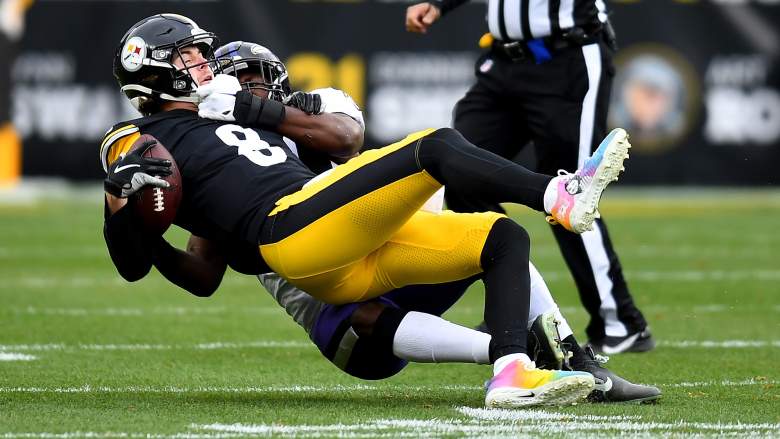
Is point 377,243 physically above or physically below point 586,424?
above

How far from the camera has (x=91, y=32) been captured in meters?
13.6

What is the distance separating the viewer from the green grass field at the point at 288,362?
3797mm

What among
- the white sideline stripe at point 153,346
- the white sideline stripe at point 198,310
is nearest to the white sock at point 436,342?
the white sideline stripe at point 153,346

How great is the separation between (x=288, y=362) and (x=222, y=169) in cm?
135

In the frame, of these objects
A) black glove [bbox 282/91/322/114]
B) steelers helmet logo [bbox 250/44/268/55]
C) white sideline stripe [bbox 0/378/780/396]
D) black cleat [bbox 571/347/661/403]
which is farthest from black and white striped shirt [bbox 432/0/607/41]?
black cleat [bbox 571/347/661/403]

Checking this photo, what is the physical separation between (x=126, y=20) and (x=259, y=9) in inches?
50.4

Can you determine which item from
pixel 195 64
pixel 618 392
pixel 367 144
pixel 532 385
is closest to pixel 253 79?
pixel 195 64

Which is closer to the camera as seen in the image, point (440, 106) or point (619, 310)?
point (619, 310)

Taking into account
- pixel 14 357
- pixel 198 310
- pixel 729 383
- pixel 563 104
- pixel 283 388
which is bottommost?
pixel 198 310

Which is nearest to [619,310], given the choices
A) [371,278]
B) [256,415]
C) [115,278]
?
[371,278]

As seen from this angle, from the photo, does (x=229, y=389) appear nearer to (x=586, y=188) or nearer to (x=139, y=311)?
(x=586, y=188)

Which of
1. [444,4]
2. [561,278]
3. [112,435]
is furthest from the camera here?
[561,278]

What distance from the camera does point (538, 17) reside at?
229 inches

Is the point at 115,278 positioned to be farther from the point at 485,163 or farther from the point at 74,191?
the point at 74,191
